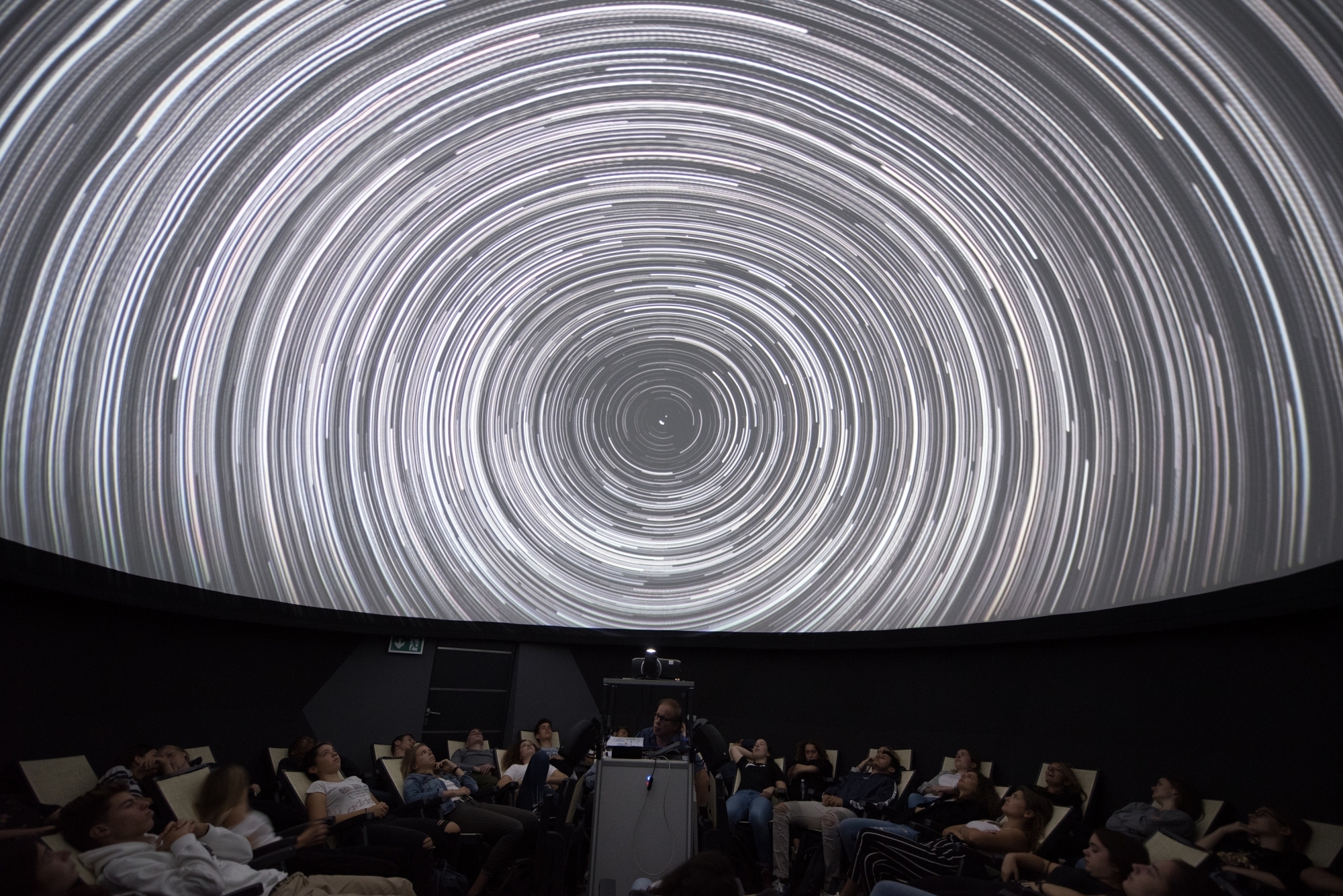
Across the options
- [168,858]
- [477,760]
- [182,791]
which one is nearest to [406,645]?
[477,760]

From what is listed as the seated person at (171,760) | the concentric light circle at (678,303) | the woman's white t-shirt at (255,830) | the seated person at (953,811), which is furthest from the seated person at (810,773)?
the seated person at (171,760)

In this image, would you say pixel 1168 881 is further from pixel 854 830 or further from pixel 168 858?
pixel 168 858

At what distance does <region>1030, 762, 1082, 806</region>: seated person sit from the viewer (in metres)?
6.60

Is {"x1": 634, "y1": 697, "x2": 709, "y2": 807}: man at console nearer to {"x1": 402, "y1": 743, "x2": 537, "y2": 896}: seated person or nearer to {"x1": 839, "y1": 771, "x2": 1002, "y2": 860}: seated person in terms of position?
{"x1": 839, "y1": 771, "x2": 1002, "y2": 860}: seated person

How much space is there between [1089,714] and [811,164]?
6.49 meters

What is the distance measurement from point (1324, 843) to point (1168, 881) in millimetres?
1909

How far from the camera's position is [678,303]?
36.9 ft

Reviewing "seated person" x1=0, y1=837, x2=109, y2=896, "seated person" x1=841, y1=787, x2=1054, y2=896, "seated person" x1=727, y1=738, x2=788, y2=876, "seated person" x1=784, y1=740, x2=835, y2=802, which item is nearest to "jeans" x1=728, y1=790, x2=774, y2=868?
"seated person" x1=727, y1=738, x2=788, y2=876

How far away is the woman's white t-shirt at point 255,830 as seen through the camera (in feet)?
16.1

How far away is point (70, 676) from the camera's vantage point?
657 cm

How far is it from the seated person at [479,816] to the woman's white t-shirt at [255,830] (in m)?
1.91

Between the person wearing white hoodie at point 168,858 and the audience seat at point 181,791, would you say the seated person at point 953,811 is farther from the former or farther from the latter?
the audience seat at point 181,791

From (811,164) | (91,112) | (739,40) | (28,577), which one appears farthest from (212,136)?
(811,164)

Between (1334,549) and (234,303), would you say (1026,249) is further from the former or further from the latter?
(234,303)
